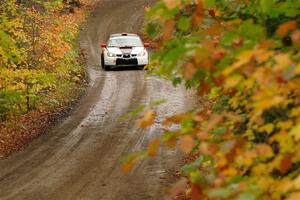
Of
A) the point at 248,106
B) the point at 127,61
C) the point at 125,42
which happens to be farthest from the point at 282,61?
A: the point at 125,42

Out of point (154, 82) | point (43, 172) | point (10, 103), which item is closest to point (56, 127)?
point (10, 103)

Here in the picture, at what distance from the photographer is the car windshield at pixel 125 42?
24266 millimetres

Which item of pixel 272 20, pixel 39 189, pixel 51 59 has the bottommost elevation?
pixel 39 189

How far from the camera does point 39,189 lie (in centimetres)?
1007

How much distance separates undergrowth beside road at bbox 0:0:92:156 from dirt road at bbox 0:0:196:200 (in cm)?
72

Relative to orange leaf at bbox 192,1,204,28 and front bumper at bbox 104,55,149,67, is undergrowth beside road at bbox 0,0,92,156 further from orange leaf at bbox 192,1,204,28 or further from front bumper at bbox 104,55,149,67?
orange leaf at bbox 192,1,204,28

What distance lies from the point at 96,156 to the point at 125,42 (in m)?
12.9

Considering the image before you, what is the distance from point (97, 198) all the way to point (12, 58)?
620 cm

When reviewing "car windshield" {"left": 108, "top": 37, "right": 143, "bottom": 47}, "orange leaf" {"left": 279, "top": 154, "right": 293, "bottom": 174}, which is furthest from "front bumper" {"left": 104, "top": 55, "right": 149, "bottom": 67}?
"orange leaf" {"left": 279, "top": 154, "right": 293, "bottom": 174}

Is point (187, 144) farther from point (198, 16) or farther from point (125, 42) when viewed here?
point (125, 42)

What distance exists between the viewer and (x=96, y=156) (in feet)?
40.1

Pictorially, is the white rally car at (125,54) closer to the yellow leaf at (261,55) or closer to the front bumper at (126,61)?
the front bumper at (126,61)

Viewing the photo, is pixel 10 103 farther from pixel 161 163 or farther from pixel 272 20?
pixel 272 20

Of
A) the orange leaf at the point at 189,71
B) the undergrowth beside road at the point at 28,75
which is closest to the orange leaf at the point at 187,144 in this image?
the orange leaf at the point at 189,71
